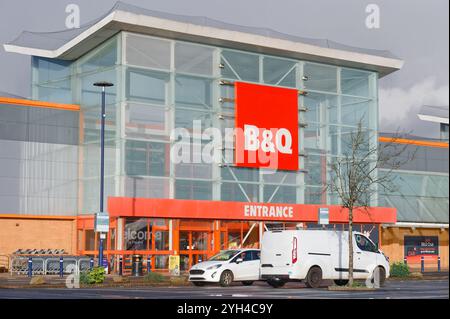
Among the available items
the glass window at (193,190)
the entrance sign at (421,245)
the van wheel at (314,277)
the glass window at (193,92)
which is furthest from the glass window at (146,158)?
the entrance sign at (421,245)

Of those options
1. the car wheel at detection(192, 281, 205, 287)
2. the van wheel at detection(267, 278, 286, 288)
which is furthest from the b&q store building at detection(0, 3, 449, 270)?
the van wheel at detection(267, 278, 286, 288)

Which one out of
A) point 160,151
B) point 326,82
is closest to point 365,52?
point 326,82

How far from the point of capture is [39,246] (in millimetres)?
49688

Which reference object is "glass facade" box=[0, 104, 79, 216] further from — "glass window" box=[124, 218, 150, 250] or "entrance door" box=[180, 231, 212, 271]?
"entrance door" box=[180, 231, 212, 271]

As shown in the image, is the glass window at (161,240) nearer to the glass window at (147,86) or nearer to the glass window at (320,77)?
the glass window at (147,86)

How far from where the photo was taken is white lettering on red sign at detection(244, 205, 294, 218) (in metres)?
51.0

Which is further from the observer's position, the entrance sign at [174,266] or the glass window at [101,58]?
the glass window at [101,58]

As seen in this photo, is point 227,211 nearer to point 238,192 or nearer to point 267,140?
point 238,192

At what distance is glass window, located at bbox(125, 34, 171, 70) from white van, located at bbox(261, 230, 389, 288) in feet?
60.3

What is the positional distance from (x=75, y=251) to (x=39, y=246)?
6.70 ft

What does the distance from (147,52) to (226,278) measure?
18.4 meters

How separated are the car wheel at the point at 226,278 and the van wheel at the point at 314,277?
3.55 metres

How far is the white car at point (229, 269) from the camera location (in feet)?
109

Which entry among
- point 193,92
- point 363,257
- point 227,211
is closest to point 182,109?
point 193,92
